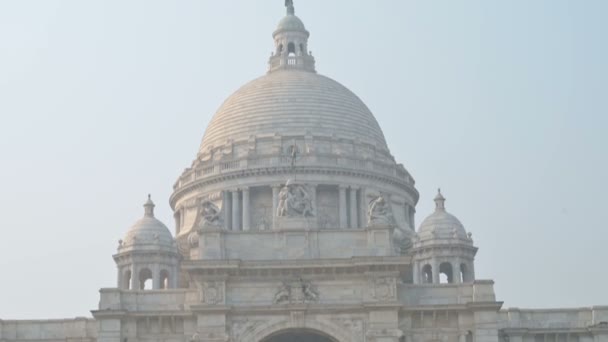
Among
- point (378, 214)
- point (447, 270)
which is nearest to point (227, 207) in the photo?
point (447, 270)

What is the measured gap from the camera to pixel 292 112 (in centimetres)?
8881

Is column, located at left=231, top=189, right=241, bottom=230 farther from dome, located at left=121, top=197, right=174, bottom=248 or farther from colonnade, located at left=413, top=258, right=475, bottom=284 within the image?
colonnade, located at left=413, top=258, right=475, bottom=284

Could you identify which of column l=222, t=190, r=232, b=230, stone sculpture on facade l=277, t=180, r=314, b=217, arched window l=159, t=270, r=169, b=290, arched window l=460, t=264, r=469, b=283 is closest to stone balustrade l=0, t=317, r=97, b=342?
arched window l=159, t=270, r=169, b=290

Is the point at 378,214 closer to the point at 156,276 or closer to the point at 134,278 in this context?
the point at 156,276

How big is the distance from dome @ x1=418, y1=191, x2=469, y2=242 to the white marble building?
0.29ft

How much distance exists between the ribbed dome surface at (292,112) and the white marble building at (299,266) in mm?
207

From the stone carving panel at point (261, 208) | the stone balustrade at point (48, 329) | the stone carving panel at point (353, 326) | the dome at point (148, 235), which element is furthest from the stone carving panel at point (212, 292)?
the stone carving panel at point (261, 208)

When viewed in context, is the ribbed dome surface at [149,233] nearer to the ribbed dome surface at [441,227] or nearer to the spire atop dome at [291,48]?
the ribbed dome surface at [441,227]

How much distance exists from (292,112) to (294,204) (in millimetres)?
25876

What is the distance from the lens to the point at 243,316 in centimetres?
6100

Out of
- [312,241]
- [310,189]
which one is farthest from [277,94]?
[312,241]

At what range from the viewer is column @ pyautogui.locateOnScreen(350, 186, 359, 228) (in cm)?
8344

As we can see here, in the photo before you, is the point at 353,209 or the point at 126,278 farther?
the point at 353,209

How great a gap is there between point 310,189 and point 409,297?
21.8 m
